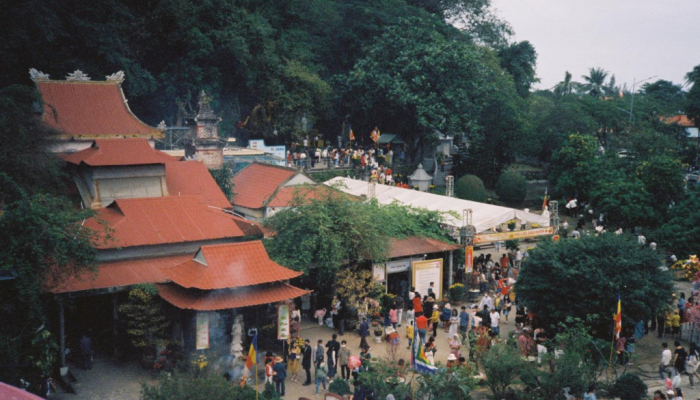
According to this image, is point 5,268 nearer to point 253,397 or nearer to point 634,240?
point 253,397

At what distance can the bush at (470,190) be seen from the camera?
44.3 metres

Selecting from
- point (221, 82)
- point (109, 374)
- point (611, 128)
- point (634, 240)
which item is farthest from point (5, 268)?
point (611, 128)

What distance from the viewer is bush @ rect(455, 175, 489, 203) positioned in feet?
145

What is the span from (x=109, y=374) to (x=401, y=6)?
4544cm

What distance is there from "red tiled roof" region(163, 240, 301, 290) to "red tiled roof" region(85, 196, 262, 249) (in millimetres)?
2786

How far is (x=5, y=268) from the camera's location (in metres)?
16.7

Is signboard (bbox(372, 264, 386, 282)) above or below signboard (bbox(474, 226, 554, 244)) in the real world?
below

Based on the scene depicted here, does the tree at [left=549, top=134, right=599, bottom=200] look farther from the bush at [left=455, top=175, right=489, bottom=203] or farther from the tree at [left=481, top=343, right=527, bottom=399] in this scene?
the tree at [left=481, top=343, right=527, bottom=399]

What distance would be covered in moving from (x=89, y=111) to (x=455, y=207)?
17.1 metres

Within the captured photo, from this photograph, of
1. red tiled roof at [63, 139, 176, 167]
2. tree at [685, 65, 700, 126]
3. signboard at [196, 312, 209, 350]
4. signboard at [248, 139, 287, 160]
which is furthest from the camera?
tree at [685, 65, 700, 126]

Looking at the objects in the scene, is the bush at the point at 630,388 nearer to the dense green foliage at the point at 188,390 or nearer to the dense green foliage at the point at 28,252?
the dense green foliage at the point at 188,390

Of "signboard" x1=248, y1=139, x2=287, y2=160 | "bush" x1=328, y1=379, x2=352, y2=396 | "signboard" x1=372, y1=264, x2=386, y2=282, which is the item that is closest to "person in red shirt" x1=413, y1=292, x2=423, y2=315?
"signboard" x1=372, y1=264, x2=386, y2=282

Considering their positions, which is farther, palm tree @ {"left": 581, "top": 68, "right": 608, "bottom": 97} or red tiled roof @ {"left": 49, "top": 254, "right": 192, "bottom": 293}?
palm tree @ {"left": 581, "top": 68, "right": 608, "bottom": 97}

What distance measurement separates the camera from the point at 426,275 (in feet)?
81.5
